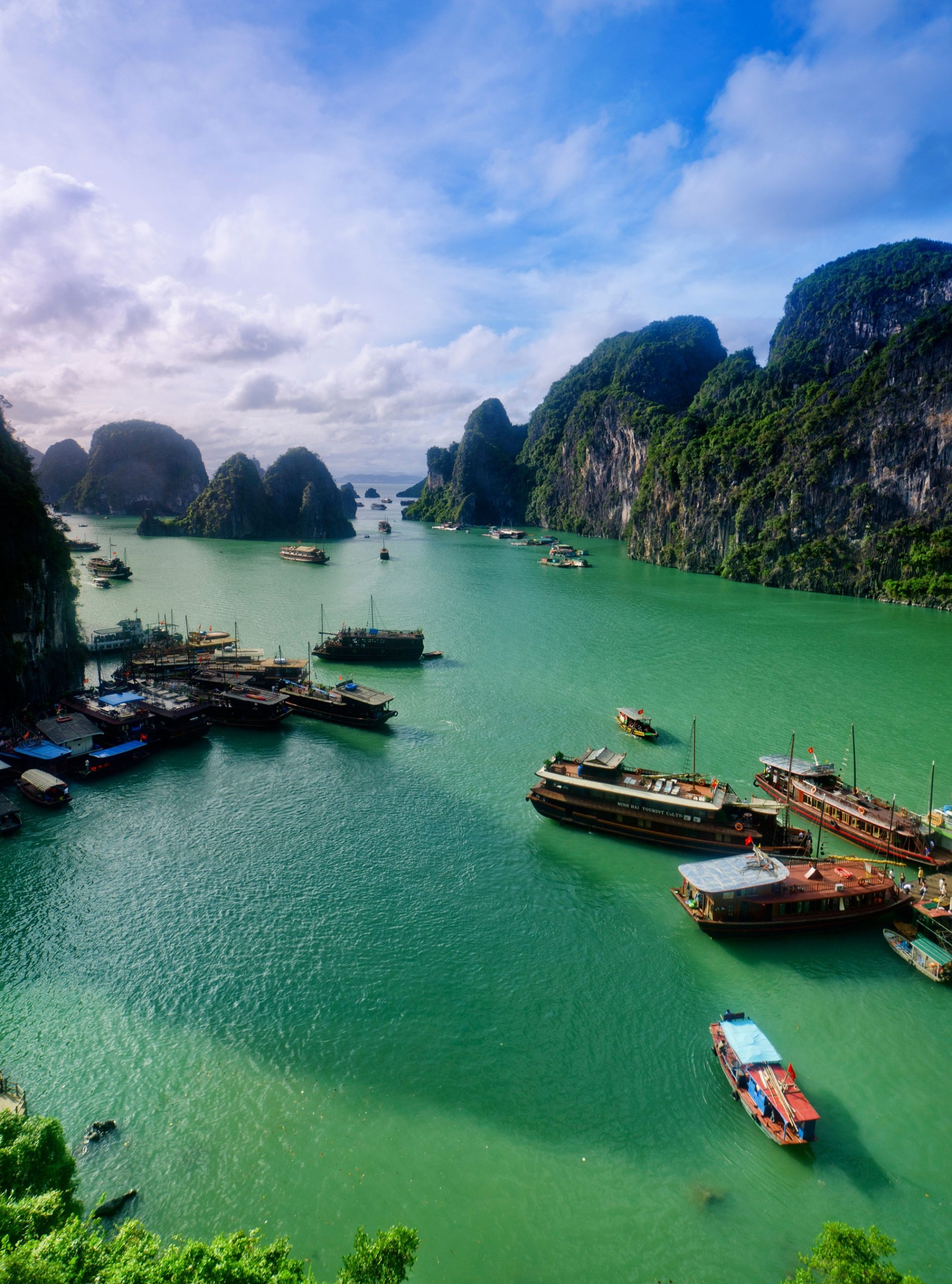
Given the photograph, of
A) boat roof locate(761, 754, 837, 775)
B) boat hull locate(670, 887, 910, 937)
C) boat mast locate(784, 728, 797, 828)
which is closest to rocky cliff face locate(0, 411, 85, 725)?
Answer: boat hull locate(670, 887, 910, 937)

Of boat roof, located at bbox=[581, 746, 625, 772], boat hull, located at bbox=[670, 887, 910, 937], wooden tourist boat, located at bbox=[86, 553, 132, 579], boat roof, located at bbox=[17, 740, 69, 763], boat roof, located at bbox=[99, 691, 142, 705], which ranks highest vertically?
wooden tourist boat, located at bbox=[86, 553, 132, 579]

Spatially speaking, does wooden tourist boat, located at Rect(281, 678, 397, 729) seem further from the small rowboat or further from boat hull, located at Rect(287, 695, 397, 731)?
the small rowboat

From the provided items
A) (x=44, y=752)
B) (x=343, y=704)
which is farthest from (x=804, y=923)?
(x=44, y=752)

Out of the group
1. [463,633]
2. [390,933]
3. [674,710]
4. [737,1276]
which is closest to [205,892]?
[390,933]

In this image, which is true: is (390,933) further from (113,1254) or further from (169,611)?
(169,611)

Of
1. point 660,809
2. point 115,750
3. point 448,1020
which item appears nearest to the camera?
point 448,1020

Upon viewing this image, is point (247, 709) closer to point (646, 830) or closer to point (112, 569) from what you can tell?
point (646, 830)
